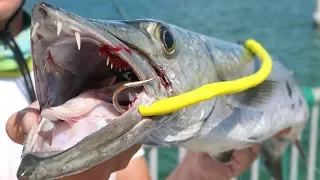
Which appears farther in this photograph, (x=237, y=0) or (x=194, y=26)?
(x=237, y=0)

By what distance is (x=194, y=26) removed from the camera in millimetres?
14242

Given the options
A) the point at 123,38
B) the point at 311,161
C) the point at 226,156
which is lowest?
the point at 311,161

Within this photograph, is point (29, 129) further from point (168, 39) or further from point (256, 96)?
point (256, 96)

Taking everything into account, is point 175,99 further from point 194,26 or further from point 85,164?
point 194,26

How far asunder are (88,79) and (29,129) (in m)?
0.16

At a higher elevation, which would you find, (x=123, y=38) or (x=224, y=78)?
(x=123, y=38)

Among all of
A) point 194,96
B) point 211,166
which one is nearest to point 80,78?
point 194,96

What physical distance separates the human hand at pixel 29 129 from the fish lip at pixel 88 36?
Result: 91 millimetres

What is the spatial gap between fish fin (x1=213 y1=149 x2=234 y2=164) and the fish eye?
58cm

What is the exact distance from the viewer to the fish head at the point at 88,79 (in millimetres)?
889

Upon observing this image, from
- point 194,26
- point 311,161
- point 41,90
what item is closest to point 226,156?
point 41,90

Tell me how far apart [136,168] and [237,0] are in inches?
730

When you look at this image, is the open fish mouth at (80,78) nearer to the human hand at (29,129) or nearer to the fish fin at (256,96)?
the human hand at (29,129)

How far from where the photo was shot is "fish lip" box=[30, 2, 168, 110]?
0.87 m
